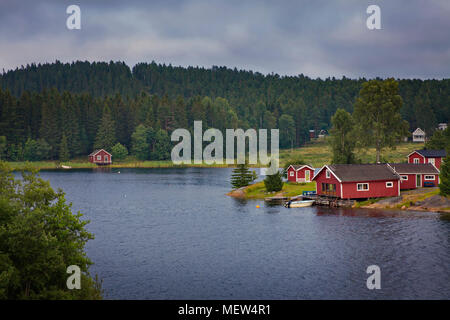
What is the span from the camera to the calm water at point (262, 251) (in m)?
32.0

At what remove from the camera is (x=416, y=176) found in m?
73.4

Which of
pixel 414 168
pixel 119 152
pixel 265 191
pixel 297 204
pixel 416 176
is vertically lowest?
pixel 297 204

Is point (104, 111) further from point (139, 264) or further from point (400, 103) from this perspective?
point (139, 264)

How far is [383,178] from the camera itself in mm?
68688

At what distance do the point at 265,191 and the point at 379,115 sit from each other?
94.1ft

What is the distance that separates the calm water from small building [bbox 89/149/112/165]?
90590 millimetres

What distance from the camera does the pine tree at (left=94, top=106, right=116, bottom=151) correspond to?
16812 cm

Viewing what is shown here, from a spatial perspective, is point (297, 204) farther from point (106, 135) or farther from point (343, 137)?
point (106, 135)

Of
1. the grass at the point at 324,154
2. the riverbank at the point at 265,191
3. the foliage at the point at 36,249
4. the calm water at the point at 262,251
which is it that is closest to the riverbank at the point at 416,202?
the calm water at the point at 262,251

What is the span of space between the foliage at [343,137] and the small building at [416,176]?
1721 cm

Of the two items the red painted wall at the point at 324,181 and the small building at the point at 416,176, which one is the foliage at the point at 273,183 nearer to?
the red painted wall at the point at 324,181

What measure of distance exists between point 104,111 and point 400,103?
116870mm
